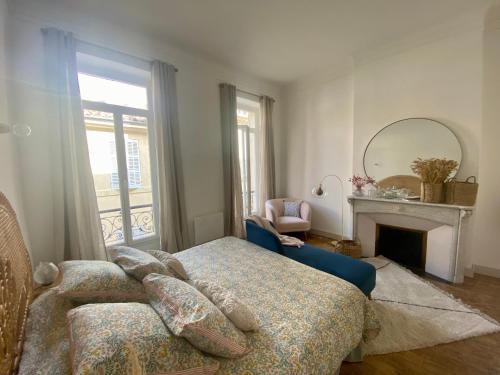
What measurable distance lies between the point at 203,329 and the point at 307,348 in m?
0.52

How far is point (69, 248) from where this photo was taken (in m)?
2.38

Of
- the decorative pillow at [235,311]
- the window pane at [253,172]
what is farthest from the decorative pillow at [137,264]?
the window pane at [253,172]

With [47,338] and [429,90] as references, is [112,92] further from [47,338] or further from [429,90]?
[429,90]

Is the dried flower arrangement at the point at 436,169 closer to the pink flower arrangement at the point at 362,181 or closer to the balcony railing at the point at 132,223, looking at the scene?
the pink flower arrangement at the point at 362,181

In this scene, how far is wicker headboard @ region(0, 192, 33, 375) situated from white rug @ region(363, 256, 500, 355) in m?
2.08

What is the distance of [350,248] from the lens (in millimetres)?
3078

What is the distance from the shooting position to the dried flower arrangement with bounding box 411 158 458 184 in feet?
8.66

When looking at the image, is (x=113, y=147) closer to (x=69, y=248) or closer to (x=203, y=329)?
(x=69, y=248)

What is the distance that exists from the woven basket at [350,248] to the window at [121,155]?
263 centimetres

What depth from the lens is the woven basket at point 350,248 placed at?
307cm

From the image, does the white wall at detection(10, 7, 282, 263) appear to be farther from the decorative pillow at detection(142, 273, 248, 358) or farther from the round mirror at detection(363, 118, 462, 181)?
the round mirror at detection(363, 118, 462, 181)

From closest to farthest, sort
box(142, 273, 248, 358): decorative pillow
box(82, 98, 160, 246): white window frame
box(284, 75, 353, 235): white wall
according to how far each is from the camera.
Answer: box(142, 273, 248, 358): decorative pillow → box(82, 98, 160, 246): white window frame → box(284, 75, 353, 235): white wall

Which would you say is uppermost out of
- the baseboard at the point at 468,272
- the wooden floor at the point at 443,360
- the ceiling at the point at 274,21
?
the ceiling at the point at 274,21

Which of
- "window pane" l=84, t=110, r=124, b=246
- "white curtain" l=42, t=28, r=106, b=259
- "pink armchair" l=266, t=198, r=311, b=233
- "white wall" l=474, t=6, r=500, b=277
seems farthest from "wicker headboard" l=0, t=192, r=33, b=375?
"white wall" l=474, t=6, r=500, b=277
